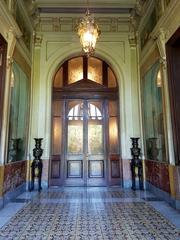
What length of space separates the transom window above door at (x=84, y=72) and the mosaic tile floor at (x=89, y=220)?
366cm

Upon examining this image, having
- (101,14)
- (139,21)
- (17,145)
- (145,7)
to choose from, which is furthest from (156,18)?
(17,145)

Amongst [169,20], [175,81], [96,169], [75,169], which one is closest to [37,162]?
[75,169]

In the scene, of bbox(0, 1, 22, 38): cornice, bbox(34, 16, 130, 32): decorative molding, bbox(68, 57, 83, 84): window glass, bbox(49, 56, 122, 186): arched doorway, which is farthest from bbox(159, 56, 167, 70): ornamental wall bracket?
bbox(0, 1, 22, 38): cornice

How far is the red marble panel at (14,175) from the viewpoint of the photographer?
464 centimetres

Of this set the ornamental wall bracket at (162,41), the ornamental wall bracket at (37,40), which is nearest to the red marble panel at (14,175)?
the ornamental wall bracket at (37,40)

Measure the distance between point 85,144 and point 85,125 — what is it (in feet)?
1.96

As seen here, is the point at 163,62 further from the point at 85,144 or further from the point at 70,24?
the point at 70,24

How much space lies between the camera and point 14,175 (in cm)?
521

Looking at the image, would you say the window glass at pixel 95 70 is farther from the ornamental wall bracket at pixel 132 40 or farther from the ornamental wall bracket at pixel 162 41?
the ornamental wall bracket at pixel 162 41

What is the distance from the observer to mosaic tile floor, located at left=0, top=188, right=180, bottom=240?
9.40 feet

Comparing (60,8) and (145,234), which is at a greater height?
(60,8)

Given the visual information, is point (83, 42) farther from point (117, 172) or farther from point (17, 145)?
point (117, 172)

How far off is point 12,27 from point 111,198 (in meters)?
4.36

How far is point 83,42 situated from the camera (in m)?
3.95
